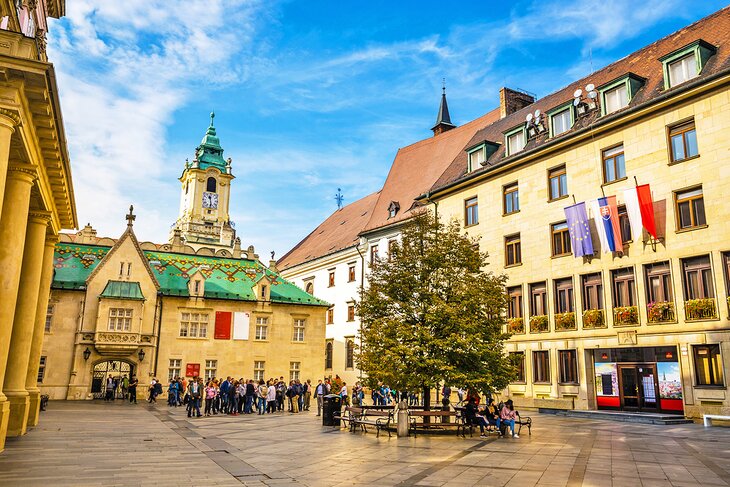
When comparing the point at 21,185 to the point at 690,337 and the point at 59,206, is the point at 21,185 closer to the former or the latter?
the point at 59,206

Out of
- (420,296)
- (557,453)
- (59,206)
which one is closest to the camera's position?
(557,453)

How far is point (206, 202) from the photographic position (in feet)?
348

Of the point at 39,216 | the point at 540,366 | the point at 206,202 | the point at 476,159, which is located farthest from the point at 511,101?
the point at 206,202

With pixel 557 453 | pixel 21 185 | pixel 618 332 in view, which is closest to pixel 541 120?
pixel 618 332

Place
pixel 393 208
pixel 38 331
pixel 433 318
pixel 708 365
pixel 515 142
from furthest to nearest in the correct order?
1. pixel 393 208
2. pixel 515 142
3. pixel 708 365
4. pixel 38 331
5. pixel 433 318

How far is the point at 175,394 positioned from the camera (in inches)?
1334

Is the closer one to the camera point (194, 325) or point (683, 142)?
point (683, 142)

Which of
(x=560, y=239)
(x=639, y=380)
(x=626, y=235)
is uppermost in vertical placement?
(x=560, y=239)

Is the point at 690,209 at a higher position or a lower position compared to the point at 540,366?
higher

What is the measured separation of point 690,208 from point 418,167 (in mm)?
27151

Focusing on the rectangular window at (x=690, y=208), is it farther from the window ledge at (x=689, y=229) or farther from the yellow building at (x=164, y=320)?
the yellow building at (x=164, y=320)

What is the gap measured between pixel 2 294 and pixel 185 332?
30.1 m

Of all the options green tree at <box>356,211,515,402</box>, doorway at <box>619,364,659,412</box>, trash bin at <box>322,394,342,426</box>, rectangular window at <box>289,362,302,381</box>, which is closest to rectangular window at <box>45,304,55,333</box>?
rectangular window at <box>289,362,302,381</box>

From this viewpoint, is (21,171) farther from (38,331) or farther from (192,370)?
(192,370)
